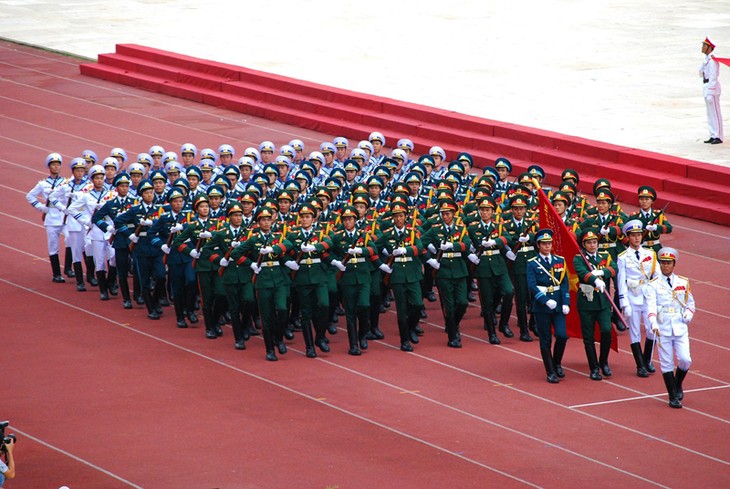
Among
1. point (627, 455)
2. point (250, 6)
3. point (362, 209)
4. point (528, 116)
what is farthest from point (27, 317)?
point (250, 6)

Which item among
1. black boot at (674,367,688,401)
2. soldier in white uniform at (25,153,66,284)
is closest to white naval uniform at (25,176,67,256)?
soldier in white uniform at (25,153,66,284)

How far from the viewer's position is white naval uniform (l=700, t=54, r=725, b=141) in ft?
75.4

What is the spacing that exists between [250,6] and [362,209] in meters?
22.6

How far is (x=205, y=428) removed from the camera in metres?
12.6

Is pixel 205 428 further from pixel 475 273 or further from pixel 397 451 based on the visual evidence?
pixel 475 273

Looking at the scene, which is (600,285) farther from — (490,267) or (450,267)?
(450,267)

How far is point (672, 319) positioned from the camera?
13.1m

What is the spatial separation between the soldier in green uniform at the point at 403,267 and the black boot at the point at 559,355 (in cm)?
169

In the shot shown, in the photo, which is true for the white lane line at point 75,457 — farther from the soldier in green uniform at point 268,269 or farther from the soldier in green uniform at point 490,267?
the soldier in green uniform at point 490,267

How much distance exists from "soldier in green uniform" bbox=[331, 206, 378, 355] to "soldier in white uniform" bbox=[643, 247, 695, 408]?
312 cm

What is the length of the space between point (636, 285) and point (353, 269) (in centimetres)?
295

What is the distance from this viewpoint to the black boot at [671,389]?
13148mm

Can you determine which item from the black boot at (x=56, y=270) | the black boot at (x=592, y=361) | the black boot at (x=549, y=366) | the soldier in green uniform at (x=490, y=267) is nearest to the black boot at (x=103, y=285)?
the black boot at (x=56, y=270)

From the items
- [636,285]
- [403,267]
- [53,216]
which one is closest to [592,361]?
[636,285]
